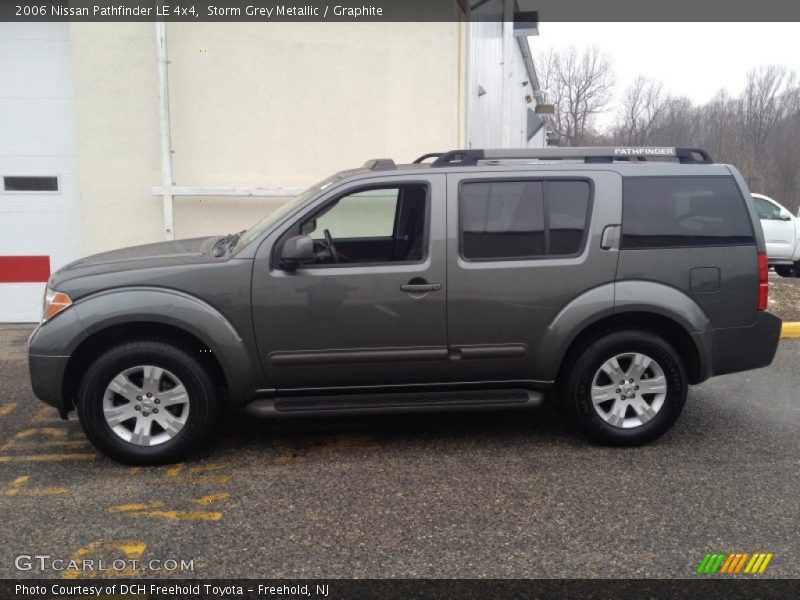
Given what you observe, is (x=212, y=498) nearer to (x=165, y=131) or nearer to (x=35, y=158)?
(x=165, y=131)

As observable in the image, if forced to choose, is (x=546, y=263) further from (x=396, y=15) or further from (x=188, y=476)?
(x=396, y=15)

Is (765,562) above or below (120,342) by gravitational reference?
below

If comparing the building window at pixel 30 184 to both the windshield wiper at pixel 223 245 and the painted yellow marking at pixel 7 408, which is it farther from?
the windshield wiper at pixel 223 245

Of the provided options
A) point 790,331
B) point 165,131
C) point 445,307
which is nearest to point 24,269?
point 165,131

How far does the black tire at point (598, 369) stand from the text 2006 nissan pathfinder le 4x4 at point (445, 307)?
12mm

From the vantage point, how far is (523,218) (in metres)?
4.48

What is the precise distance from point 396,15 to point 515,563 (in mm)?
7016

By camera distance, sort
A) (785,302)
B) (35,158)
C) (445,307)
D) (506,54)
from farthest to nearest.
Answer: (506,54), (785,302), (35,158), (445,307)

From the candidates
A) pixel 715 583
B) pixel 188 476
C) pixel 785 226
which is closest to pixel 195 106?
pixel 188 476

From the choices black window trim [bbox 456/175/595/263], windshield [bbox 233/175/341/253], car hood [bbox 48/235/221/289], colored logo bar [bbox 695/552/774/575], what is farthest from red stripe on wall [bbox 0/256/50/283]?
colored logo bar [bbox 695/552/774/575]

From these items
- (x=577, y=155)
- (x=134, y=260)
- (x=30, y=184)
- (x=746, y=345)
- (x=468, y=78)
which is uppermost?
(x=468, y=78)

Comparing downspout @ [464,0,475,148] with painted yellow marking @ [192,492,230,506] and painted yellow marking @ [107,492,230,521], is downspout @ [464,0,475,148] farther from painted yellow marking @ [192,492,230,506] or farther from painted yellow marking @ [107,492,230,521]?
painted yellow marking @ [107,492,230,521]

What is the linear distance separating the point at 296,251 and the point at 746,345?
3026mm

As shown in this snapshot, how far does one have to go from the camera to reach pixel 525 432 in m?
4.90
